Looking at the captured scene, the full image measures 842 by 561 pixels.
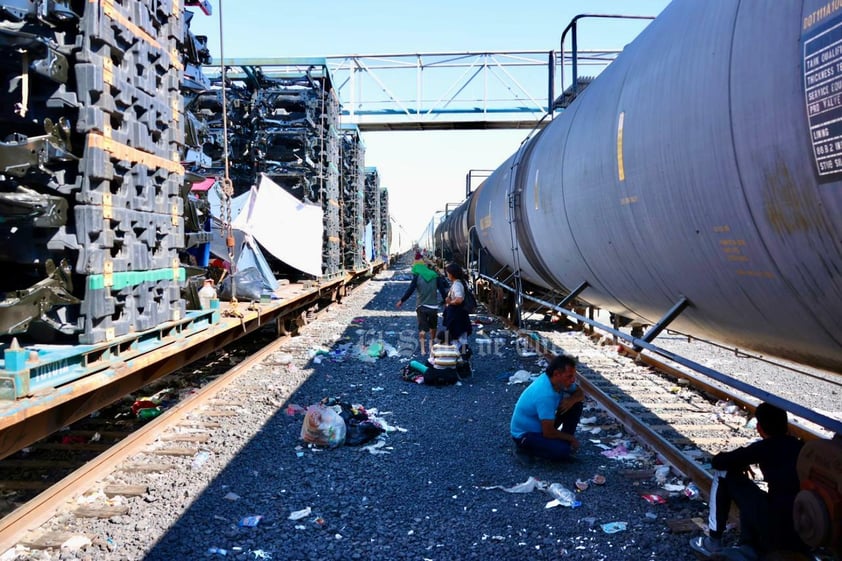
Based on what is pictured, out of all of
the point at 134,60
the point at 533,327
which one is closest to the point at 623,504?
the point at 134,60

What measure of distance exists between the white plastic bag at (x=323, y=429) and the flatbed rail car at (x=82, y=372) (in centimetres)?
138

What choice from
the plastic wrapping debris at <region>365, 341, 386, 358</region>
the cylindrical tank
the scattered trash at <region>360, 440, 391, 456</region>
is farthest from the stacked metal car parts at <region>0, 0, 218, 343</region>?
the plastic wrapping debris at <region>365, 341, 386, 358</region>

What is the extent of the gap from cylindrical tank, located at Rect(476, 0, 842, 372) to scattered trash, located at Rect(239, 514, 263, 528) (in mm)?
3059

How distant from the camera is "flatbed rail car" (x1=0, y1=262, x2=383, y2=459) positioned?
3529mm

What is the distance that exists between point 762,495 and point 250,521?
306 centimetres

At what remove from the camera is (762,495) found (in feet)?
10.3

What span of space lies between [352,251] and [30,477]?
15.1m

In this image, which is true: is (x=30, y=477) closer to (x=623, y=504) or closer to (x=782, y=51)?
(x=623, y=504)

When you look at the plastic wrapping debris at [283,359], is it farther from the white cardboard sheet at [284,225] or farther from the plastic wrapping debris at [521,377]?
the plastic wrapping debris at [521,377]

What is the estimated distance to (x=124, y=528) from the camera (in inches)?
149

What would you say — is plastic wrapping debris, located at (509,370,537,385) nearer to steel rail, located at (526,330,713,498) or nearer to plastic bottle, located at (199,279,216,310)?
steel rail, located at (526,330,713,498)

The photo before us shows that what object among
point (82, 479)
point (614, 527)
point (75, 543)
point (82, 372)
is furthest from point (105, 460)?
point (614, 527)

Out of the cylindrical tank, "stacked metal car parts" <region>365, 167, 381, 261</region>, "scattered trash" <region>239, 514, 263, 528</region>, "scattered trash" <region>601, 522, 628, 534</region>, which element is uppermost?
"stacked metal car parts" <region>365, 167, 381, 261</region>

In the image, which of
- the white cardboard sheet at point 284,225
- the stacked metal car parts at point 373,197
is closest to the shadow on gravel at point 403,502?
the white cardboard sheet at point 284,225
